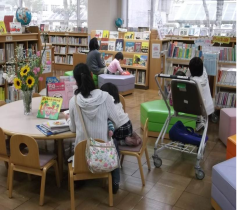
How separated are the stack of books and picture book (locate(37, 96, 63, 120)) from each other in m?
0.23

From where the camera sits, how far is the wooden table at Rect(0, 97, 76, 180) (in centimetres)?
277

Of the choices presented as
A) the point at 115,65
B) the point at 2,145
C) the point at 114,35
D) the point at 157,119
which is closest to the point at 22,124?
the point at 2,145

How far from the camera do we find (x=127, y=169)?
354 cm

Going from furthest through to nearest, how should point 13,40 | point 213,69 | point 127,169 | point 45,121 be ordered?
point 13,40 < point 213,69 < point 127,169 < point 45,121

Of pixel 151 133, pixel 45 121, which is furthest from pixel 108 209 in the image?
pixel 151 133

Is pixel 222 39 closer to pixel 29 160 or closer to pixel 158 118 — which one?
pixel 158 118

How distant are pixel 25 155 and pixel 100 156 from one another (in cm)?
70

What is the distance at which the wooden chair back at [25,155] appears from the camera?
262 cm

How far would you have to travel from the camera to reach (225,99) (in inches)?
215

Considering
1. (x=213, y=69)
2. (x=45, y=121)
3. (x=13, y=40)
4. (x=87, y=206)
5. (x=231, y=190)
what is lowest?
(x=87, y=206)

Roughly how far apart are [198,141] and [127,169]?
894 millimetres

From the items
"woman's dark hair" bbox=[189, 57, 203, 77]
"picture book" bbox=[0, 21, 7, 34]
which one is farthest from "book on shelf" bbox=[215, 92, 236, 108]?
"picture book" bbox=[0, 21, 7, 34]

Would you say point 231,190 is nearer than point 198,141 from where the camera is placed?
Yes

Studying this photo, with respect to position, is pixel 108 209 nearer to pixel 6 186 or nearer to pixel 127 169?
pixel 127 169
